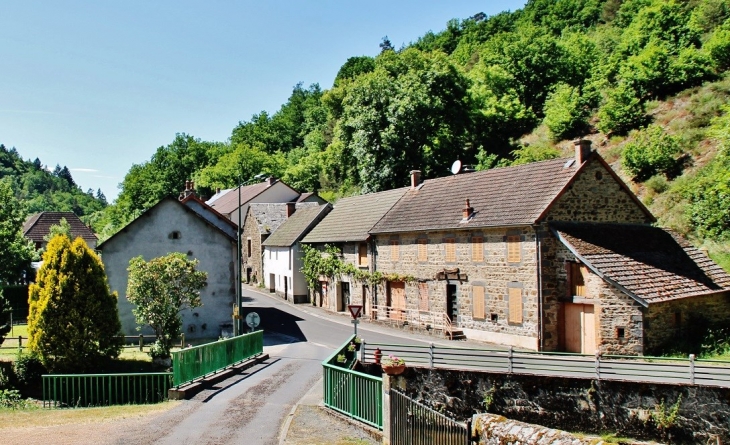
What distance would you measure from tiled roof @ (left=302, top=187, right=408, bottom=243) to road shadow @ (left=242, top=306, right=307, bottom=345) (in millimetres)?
5718

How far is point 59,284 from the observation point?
2214cm

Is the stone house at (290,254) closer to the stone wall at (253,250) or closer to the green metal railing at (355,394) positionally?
the stone wall at (253,250)

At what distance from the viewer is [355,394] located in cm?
1564

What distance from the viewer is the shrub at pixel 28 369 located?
74.0 ft

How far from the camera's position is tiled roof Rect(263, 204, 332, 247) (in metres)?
44.3

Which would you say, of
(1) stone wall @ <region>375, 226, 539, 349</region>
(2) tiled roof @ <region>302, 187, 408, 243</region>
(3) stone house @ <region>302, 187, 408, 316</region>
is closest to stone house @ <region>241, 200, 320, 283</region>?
(2) tiled roof @ <region>302, 187, 408, 243</region>

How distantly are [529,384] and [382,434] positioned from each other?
231 inches

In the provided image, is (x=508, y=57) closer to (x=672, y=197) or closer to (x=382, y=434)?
(x=672, y=197)

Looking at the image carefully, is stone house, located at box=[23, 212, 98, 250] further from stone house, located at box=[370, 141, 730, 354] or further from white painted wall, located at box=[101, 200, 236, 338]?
stone house, located at box=[370, 141, 730, 354]

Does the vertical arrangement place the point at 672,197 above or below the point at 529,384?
above

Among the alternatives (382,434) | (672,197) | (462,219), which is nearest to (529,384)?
(382,434)

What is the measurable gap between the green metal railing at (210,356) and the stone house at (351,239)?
12.3 metres

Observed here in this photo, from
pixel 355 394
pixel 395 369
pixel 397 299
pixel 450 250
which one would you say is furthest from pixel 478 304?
pixel 395 369

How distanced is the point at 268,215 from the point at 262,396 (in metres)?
→ 37.2
